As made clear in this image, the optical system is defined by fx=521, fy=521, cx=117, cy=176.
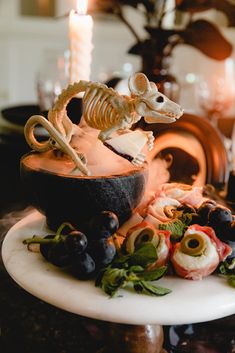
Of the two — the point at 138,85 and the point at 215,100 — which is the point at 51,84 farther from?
the point at 138,85

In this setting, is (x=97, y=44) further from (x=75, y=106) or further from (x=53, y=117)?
(x=53, y=117)

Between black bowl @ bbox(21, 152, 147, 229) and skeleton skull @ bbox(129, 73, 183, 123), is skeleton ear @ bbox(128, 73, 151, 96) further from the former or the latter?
black bowl @ bbox(21, 152, 147, 229)

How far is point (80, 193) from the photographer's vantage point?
65 cm

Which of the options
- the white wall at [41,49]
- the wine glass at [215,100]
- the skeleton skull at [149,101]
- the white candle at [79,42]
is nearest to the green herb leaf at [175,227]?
the skeleton skull at [149,101]

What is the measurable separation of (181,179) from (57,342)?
39 centimetres

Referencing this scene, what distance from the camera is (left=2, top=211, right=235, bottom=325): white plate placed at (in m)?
0.54

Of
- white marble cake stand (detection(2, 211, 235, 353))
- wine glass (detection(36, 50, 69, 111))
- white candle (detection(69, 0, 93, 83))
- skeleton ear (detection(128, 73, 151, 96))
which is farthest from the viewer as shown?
wine glass (detection(36, 50, 69, 111))

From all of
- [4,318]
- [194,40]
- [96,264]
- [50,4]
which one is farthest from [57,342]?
[50,4]

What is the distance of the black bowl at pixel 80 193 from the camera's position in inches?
25.5

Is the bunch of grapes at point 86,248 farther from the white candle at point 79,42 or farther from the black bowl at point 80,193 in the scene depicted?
the white candle at point 79,42

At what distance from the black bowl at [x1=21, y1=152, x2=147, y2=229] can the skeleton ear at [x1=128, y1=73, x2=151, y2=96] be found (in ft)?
0.35

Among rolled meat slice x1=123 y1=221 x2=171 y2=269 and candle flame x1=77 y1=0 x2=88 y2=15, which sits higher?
candle flame x1=77 y1=0 x2=88 y2=15

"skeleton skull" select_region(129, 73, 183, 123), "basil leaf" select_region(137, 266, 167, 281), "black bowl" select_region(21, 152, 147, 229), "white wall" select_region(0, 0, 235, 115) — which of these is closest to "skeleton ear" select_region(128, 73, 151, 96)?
"skeleton skull" select_region(129, 73, 183, 123)

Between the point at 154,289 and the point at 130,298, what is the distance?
0.03m
